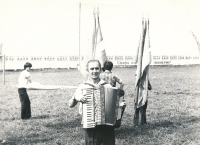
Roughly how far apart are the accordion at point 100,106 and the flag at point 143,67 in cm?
279

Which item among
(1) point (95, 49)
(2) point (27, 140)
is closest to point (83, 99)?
(2) point (27, 140)

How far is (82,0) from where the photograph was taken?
6488 mm

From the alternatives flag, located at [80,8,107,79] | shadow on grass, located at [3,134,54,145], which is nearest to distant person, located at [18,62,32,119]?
flag, located at [80,8,107,79]

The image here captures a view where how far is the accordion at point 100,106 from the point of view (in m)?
3.10

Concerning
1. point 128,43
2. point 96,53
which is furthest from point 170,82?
point 96,53

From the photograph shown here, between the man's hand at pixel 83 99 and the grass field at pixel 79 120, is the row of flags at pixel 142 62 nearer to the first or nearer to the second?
the grass field at pixel 79 120

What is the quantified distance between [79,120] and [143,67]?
213 cm

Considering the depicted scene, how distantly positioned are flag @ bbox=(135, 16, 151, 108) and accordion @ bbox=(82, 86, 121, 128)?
110 inches

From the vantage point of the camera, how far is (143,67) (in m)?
5.89

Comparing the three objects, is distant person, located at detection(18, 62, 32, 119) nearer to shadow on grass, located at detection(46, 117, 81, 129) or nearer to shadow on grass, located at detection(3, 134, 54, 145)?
shadow on grass, located at detection(46, 117, 81, 129)

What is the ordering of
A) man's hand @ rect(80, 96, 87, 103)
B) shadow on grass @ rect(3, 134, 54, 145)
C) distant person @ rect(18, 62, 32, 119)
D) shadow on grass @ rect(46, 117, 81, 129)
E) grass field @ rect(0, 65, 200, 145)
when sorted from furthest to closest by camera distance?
distant person @ rect(18, 62, 32, 119) < shadow on grass @ rect(46, 117, 81, 129) < grass field @ rect(0, 65, 200, 145) < shadow on grass @ rect(3, 134, 54, 145) < man's hand @ rect(80, 96, 87, 103)

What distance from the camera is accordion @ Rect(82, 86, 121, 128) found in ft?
10.2

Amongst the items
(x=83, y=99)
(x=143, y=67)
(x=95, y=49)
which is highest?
(x=95, y=49)

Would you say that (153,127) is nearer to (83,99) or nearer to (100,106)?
(100,106)
